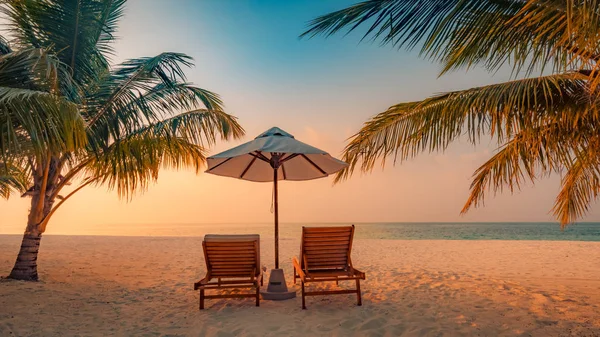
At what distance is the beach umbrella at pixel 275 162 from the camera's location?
404cm

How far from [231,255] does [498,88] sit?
3.47 meters

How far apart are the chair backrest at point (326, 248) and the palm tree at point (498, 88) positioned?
97 centimetres

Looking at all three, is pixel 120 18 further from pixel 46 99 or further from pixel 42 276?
pixel 42 276

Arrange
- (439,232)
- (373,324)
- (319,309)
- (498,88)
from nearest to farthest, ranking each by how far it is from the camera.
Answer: (373,324) → (498,88) → (319,309) → (439,232)

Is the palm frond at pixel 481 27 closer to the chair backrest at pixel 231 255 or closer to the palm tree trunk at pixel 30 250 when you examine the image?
the chair backrest at pixel 231 255

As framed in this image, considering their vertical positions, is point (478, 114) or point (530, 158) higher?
point (478, 114)

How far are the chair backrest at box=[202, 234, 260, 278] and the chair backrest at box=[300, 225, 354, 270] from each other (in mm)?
582

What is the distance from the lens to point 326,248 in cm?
429

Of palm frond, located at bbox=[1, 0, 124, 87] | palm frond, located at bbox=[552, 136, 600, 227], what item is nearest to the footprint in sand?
palm frond, located at bbox=[552, 136, 600, 227]

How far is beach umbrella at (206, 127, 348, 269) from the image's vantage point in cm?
404

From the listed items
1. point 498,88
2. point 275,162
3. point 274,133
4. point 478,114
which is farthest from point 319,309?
point 498,88

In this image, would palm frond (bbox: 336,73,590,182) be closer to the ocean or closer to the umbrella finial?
the umbrella finial

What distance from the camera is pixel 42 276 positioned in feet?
19.8

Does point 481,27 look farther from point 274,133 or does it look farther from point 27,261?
point 27,261
